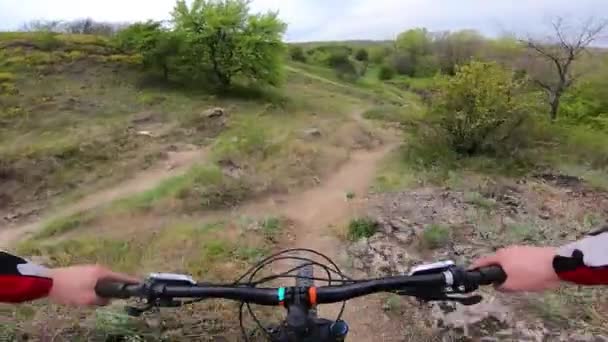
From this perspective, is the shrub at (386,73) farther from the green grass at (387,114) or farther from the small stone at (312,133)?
the small stone at (312,133)

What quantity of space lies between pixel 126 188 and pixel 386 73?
98.7 ft

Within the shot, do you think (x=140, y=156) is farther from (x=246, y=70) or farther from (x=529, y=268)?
(x=529, y=268)

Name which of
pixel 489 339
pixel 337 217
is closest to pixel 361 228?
pixel 337 217

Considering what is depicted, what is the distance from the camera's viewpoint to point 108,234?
8.73 metres

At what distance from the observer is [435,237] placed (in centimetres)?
704

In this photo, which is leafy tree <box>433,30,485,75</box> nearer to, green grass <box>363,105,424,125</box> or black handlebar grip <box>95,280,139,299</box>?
green grass <box>363,105,424,125</box>

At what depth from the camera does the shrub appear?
1505 inches

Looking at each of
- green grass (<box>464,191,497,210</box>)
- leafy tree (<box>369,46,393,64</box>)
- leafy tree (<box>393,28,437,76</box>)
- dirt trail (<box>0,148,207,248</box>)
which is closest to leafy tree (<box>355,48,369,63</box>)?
leafy tree (<box>369,46,393,64</box>)

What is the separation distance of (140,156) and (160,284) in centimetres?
1195

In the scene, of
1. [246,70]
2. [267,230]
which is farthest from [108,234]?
[246,70]

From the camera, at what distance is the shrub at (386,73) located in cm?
3822

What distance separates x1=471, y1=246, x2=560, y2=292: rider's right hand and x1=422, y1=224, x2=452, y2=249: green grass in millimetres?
5518

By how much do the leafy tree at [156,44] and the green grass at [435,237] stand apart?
1651cm

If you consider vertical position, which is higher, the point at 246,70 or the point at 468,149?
the point at 246,70
